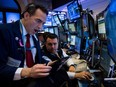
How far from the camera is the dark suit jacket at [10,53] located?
143 centimetres

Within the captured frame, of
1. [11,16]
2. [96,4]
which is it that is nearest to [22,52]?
[96,4]

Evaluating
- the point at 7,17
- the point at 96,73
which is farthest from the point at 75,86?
the point at 7,17

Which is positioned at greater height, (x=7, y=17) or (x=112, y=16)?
(x=7, y=17)

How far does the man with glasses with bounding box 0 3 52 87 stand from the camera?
4.43 feet

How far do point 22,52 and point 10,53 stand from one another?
106 millimetres

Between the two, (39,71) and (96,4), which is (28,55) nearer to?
(39,71)

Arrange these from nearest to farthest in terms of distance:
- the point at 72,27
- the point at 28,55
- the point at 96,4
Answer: the point at 28,55, the point at 72,27, the point at 96,4

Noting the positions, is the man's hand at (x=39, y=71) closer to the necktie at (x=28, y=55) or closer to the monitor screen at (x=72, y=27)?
the necktie at (x=28, y=55)

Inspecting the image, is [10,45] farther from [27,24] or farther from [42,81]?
[42,81]

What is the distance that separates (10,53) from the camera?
1.51 m

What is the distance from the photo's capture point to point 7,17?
8.07m

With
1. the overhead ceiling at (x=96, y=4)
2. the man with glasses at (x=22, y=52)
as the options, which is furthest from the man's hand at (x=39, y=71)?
the overhead ceiling at (x=96, y=4)

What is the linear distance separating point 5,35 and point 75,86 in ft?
4.05

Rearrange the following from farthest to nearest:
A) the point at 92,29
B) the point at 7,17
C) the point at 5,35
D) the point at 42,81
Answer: the point at 7,17 < the point at 92,29 < the point at 5,35 < the point at 42,81
